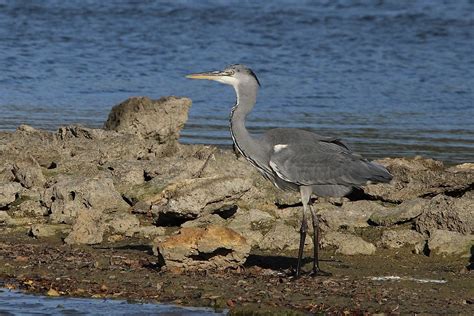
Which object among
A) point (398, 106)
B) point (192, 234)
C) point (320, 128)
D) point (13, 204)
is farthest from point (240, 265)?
point (398, 106)

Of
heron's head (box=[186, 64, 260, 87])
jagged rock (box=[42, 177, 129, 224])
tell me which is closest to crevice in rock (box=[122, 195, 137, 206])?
jagged rock (box=[42, 177, 129, 224])

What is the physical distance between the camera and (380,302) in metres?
8.32

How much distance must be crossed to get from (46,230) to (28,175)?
4.84 feet

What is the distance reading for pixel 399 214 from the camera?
10914mm

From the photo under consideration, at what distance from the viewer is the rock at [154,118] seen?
1398 cm

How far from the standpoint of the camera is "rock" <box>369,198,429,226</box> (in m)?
10.9

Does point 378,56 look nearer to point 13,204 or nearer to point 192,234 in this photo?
point 13,204

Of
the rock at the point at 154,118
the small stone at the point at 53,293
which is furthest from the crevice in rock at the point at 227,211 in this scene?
the rock at the point at 154,118

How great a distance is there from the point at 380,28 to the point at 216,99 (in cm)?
1306

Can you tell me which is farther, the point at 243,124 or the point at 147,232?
the point at 147,232

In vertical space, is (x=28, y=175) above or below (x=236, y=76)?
below

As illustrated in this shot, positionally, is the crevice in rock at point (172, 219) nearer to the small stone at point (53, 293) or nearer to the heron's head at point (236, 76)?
the heron's head at point (236, 76)

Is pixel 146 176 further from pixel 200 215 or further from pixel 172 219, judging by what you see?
pixel 200 215

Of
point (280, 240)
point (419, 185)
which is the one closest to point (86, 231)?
point (280, 240)
